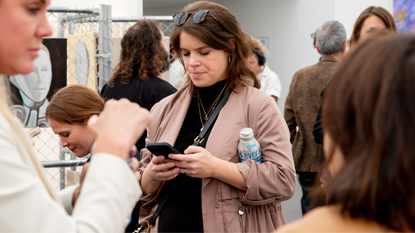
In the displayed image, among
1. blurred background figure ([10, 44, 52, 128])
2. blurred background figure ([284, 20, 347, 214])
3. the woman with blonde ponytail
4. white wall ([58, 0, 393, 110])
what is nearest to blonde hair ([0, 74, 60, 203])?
the woman with blonde ponytail

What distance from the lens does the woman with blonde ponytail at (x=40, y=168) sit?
0.78 metres

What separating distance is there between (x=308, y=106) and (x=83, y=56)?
6.32 feet

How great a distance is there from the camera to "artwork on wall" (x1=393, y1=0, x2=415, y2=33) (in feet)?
17.7

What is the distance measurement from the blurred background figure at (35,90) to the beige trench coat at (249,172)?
Answer: 131cm

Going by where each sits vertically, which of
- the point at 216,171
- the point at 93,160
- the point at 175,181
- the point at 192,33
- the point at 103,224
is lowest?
the point at 175,181

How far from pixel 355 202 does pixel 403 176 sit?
10 centimetres

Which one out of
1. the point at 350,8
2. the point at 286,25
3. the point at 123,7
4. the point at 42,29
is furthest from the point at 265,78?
the point at 42,29

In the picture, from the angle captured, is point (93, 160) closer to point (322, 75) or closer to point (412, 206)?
point (412, 206)

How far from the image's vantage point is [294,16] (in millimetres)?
8352

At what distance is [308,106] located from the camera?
334 centimetres

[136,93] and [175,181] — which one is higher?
[136,93]

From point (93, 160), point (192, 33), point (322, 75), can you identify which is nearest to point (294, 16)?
point (322, 75)

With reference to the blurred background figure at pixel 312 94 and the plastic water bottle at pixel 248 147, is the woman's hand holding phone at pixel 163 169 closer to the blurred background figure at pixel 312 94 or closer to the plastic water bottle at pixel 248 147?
the plastic water bottle at pixel 248 147

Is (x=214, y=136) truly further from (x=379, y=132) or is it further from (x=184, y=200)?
(x=379, y=132)
